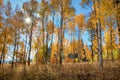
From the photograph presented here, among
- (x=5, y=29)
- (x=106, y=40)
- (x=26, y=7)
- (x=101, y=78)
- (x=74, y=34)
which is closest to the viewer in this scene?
(x=101, y=78)

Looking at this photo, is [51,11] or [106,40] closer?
[51,11]

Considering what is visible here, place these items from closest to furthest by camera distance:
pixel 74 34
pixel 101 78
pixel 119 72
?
pixel 101 78 → pixel 119 72 → pixel 74 34

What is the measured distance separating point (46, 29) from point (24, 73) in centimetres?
1668

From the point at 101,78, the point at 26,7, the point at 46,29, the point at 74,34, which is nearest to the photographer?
the point at 101,78

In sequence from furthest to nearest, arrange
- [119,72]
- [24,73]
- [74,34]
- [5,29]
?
[74,34] → [5,29] → [24,73] → [119,72]

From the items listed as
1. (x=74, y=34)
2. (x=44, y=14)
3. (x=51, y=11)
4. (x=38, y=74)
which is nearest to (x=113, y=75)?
(x=38, y=74)

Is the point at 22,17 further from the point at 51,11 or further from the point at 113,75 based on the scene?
the point at 113,75

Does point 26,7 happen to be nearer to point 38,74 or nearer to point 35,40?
point 35,40

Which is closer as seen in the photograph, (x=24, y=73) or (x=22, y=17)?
(x=24, y=73)

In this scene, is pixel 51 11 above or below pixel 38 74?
above

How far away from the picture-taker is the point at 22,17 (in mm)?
25266

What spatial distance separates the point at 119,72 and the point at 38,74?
14.2ft

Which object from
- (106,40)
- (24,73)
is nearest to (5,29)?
(24,73)

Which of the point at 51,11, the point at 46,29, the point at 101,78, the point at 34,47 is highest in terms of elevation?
the point at 51,11
